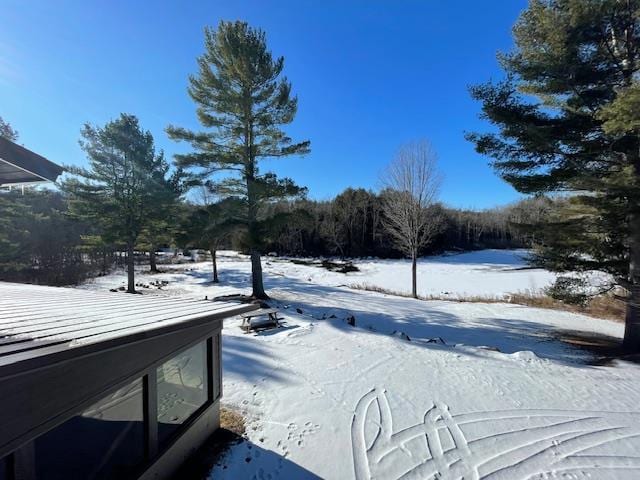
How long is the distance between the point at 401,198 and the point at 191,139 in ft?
33.0

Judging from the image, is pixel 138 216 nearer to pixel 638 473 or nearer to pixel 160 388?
pixel 160 388

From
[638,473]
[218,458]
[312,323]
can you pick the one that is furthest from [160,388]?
[312,323]

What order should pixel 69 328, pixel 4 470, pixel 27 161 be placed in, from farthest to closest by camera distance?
pixel 27 161 → pixel 69 328 → pixel 4 470

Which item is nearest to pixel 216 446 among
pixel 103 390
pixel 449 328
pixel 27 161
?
pixel 103 390

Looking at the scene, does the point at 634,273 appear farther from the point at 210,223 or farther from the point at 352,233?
the point at 352,233

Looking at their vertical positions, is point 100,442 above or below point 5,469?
below

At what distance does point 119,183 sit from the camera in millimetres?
13961

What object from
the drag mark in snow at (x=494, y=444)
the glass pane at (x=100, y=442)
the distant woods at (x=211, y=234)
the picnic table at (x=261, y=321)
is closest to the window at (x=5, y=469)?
the glass pane at (x=100, y=442)

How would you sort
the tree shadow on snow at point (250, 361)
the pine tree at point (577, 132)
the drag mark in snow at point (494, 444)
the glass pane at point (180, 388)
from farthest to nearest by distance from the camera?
1. the pine tree at point (577, 132)
2. the tree shadow on snow at point (250, 361)
3. the drag mark in snow at point (494, 444)
4. the glass pane at point (180, 388)

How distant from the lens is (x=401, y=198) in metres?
15.1

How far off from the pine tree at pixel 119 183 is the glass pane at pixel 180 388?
12.4 metres

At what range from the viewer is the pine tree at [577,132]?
6.29m

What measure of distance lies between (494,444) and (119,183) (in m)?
16.4

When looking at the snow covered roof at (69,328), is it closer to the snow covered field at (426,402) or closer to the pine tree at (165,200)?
the snow covered field at (426,402)
